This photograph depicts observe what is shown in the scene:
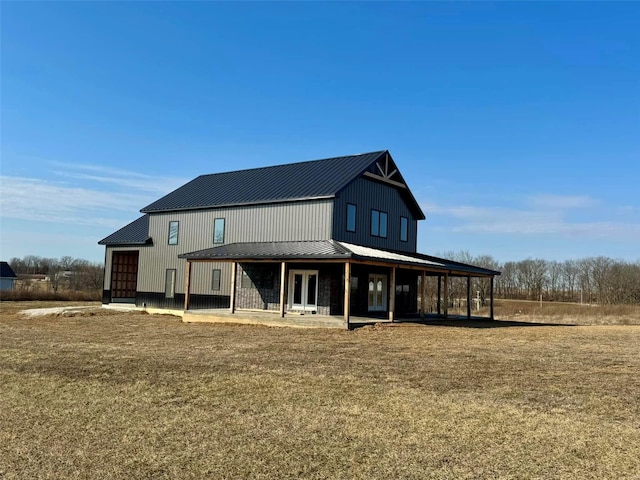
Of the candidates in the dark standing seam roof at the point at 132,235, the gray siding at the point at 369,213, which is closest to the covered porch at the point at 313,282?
the gray siding at the point at 369,213

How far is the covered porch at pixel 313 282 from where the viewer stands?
2006 cm

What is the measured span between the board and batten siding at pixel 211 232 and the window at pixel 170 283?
0.23 metres

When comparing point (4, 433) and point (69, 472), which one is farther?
point (4, 433)

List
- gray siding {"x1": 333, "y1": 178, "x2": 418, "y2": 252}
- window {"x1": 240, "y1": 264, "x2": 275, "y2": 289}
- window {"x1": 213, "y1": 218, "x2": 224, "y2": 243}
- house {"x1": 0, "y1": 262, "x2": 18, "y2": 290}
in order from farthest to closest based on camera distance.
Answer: house {"x1": 0, "y1": 262, "x2": 18, "y2": 290} → window {"x1": 213, "y1": 218, "x2": 224, "y2": 243} → window {"x1": 240, "y1": 264, "x2": 275, "y2": 289} → gray siding {"x1": 333, "y1": 178, "x2": 418, "y2": 252}

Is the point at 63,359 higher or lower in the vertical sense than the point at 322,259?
lower

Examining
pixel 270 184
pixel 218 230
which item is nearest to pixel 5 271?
pixel 218 230

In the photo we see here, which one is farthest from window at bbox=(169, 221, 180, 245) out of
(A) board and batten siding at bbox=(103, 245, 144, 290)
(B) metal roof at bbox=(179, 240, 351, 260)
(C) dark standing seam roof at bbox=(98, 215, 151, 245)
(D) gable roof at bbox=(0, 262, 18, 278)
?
(D) gable roof at bbox=(0, 262, 18, 278)

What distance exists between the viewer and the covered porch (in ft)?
65.8

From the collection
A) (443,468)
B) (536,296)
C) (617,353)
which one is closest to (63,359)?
(443,468)

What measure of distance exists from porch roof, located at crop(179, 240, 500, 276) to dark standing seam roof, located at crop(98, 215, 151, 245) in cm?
704

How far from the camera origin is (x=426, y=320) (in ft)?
74.8

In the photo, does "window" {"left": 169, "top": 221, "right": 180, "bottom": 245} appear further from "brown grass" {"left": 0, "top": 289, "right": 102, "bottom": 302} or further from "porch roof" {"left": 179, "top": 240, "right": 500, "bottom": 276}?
"brown grass" {"left": 0, "top": 289, "right": 102, "bottom": 302}

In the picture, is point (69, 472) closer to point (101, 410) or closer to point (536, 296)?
point (101, 410)

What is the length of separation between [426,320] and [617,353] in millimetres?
9827
